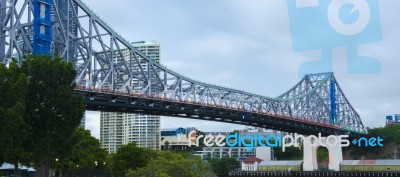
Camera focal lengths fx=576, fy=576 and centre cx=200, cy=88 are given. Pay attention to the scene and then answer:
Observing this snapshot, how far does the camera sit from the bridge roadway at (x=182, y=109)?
59125mm

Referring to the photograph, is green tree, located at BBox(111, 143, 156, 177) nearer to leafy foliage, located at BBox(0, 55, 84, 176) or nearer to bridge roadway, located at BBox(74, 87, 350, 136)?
bridge roadway, located at BBox(74, 87, 350, 136)

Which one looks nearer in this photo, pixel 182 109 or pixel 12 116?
pixel 12 116

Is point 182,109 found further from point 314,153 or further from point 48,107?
point 314,153

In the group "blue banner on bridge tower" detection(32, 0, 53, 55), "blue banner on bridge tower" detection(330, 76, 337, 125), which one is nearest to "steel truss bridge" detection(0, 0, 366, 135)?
"blue banner on bridge tower" detection(32, 0, 53, 55)

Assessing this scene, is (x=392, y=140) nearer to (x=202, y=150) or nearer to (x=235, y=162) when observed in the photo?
(x=235, y=162)

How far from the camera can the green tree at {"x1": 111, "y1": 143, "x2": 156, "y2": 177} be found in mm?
67113

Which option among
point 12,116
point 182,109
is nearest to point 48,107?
point 12,116

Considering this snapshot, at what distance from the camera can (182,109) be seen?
71188 millimetres

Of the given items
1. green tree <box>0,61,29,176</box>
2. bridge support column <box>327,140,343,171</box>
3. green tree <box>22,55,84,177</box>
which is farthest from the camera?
bridge support column <box>327,140,343,171</box>

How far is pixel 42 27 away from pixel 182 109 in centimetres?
2226

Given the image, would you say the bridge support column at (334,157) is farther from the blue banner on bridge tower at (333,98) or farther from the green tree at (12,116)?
the green tree at (12,116)

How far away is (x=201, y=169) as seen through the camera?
47.4m

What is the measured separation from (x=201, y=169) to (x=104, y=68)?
23911 millimetres

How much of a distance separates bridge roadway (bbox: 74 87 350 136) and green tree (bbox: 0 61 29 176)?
9.75 m
